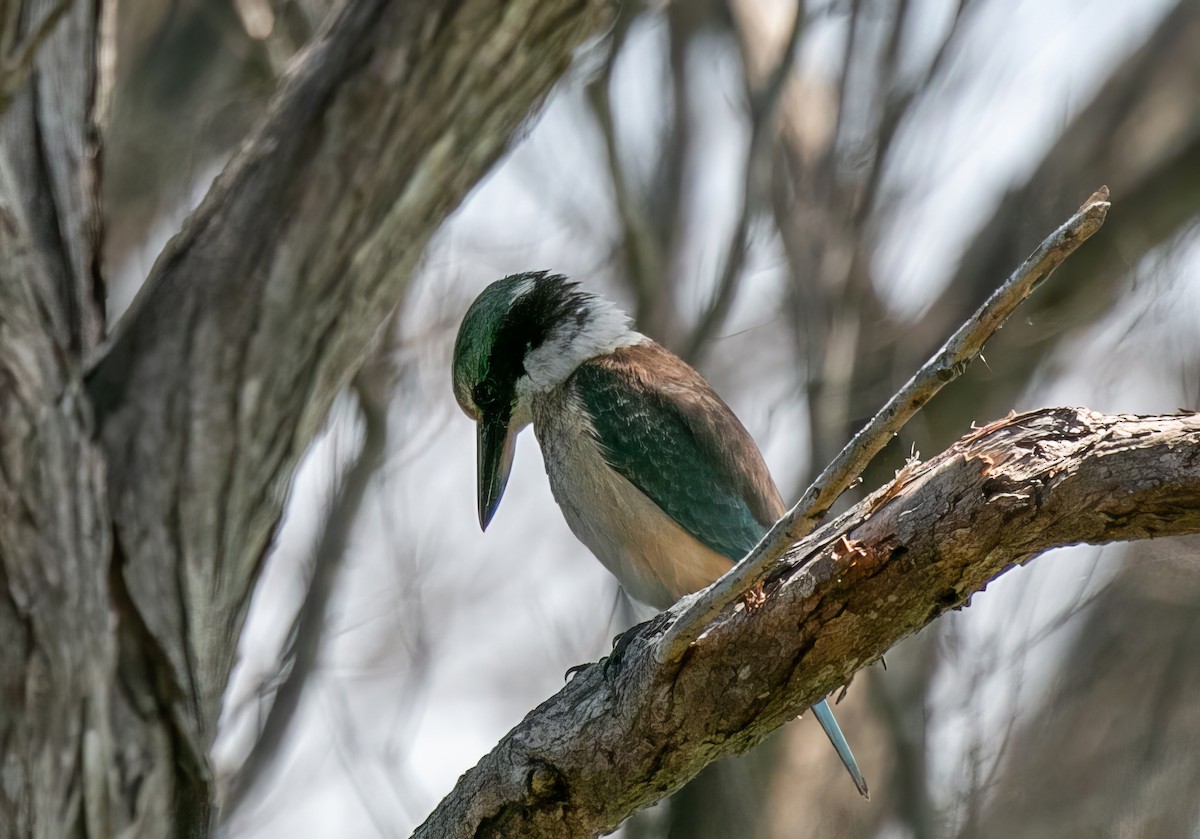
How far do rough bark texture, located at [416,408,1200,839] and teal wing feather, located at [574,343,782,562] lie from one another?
1.14m

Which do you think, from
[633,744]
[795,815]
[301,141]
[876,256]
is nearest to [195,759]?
[633,744]

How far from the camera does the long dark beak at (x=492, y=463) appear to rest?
517 centimetres

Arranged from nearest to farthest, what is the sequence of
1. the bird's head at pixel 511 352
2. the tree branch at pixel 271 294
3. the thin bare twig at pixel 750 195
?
the tree branch at pixel 271 294 < the bird's head at pixel 511 352 < the thin bare twig at pixel 750 195

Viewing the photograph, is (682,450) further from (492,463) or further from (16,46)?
(16,46)

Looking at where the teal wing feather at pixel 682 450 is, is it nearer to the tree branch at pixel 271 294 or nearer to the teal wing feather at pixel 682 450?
the teal wing feather at pixel 682 450

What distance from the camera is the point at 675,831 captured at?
600 centimetres

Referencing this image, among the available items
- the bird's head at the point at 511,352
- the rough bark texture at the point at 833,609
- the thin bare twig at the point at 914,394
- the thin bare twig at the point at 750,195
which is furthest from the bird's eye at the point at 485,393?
the thin bare twig at the point at 914,394

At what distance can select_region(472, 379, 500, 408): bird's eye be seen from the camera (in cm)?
521

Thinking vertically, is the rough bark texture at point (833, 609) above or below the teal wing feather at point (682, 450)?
below

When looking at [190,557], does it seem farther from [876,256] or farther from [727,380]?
[727,380]

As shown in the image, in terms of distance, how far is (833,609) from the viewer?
2887mm

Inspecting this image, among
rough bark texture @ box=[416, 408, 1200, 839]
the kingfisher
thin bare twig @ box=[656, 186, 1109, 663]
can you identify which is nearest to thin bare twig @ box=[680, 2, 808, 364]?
the kingfisher

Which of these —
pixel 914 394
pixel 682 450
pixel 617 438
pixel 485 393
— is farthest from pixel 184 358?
pixel 914 394

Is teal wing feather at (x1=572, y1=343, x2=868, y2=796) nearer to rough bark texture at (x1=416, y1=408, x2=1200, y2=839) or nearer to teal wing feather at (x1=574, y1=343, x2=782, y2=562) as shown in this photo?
teal wing feather at (x1=574, y1=343, x2=782, y2=562)
